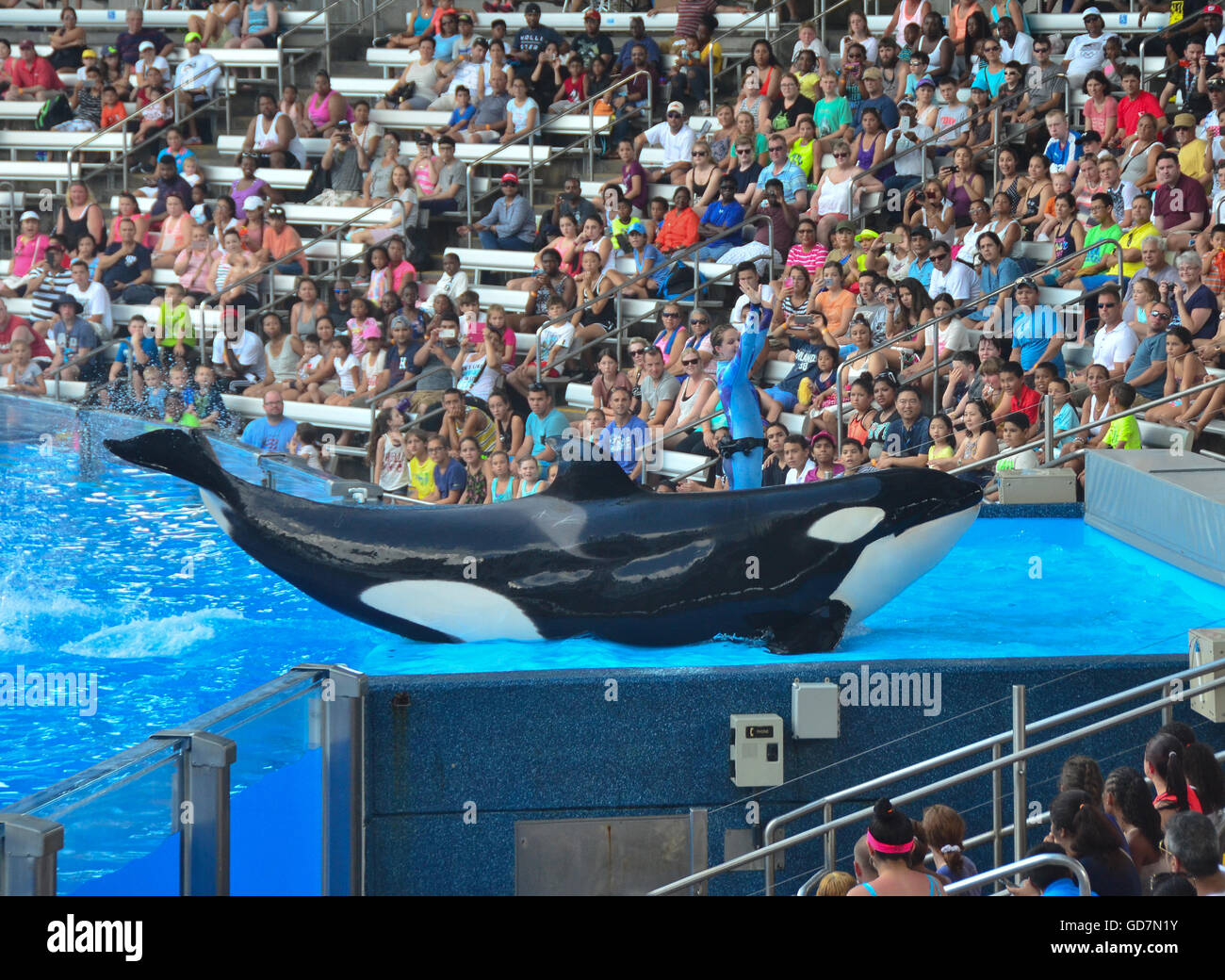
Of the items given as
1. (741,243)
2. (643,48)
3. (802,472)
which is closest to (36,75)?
(643,48)

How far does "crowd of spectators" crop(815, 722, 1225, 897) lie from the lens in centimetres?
420

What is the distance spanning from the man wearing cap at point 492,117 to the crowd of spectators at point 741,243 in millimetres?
35

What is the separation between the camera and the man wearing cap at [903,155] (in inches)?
538

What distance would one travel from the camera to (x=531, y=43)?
1692 cm

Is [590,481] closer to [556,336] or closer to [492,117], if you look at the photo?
[556,336]

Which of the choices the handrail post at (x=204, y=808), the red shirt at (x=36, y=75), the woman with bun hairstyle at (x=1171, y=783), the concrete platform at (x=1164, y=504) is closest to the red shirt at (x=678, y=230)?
the concrete platform at (x=1164, y=504)

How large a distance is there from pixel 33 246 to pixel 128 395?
12.0 feet

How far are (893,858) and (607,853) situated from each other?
191cm

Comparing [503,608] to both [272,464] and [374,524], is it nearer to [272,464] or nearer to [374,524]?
[374,524]

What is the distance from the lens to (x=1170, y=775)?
15.8ft

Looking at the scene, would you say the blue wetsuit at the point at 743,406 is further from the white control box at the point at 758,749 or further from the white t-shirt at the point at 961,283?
the white control box at the point at 758,749

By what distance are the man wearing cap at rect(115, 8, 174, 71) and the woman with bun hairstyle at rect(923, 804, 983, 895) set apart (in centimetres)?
1611
